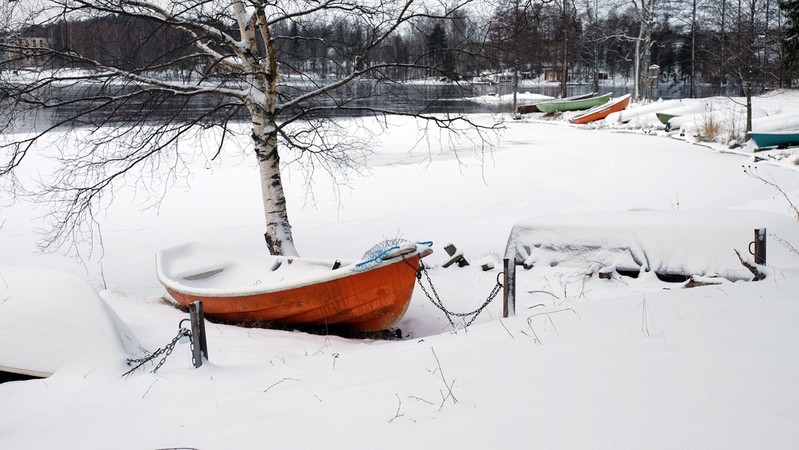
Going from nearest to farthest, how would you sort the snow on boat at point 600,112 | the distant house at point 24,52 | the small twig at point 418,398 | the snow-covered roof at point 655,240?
the small twig at point 418,398
the snow-covered roof at point 655,240
the distant house at point 24,52
the snow on boat at point 600,112

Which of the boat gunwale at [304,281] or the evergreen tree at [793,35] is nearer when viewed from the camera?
the boat gunwale at [304,281]

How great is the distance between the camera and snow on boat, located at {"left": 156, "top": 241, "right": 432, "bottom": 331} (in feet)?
20.5

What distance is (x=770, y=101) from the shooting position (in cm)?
2978

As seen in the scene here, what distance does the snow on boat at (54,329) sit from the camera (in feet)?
15.6

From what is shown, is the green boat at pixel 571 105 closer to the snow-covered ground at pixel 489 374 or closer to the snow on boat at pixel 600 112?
the snow on boat at pixel 600 112

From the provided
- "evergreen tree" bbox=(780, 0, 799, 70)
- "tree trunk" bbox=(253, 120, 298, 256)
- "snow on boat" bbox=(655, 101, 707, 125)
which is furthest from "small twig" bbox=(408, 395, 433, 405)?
"snow on boat" bbox=(655, 101, 707, 125)

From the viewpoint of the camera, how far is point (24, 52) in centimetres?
730

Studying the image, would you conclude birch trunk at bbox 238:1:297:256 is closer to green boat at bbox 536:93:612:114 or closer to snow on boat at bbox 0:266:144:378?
snow on boat at bbox 0:266:144:378

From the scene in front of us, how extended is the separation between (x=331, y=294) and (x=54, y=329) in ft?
8.23

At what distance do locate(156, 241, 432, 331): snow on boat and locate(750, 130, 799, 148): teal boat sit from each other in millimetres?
15987

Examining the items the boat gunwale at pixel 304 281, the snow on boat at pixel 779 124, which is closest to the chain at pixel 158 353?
the boat gunwale at pixel 304 281

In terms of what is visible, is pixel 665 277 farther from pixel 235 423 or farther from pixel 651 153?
pixel 651 153

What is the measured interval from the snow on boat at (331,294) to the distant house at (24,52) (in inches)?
116

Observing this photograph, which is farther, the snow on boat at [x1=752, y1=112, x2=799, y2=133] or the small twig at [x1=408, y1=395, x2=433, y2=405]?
the snow on boat at [x1=752, y1=112, x2=799, y2=133]
